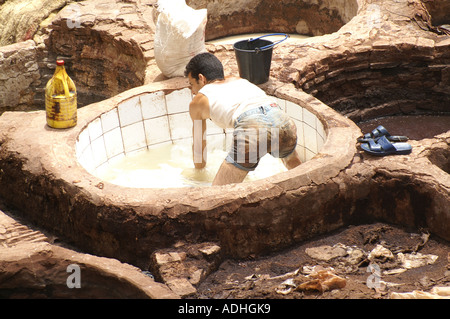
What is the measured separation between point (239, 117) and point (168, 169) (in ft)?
3.77

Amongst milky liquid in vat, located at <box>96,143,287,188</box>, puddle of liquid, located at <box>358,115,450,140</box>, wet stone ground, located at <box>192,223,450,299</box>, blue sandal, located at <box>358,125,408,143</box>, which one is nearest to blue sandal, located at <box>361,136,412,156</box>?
blue sandal, located at <box>358,125,408,143</box>

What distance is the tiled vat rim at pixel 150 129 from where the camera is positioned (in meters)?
5.89

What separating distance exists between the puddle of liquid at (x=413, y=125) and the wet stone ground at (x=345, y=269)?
257 cm

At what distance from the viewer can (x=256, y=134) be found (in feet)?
17.1

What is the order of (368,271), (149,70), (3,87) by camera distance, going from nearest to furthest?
1. (368,271)
2. (149,70)
3. (3,87)

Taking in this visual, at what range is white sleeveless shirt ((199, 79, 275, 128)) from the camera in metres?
5.32

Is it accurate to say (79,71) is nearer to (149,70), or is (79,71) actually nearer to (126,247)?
(149,70)

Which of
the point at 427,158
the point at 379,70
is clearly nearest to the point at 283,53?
the point at 379,70

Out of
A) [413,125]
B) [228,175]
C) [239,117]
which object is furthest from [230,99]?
[413,125]

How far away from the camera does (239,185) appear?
4773 mm

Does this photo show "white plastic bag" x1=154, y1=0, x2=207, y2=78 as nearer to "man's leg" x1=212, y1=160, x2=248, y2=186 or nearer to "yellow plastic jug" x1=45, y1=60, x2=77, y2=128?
"yellow plastic jug" x1=45, y1=60, x2=77, y2=128

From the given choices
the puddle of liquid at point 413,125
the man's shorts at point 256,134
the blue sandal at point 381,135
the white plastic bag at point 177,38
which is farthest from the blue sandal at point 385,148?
the white plastic bag at point 177,38

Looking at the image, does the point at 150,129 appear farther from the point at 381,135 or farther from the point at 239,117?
the point at 381,135

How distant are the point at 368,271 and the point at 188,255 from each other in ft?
4.04
